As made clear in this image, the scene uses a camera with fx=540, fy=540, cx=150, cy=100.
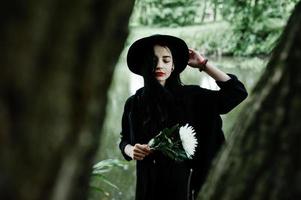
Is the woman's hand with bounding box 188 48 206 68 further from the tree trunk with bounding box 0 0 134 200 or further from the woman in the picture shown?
the tree trunk with bounding box 0 0 134 200

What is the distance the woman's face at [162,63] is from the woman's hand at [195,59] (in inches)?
4.6

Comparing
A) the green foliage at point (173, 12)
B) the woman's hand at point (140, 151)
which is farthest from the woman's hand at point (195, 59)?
the green foliage at point (173, 12)

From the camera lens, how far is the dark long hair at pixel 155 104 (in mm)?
2992

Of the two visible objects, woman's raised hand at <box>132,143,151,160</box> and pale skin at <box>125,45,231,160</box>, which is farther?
pale skin at <box>125,45,231,160</box>

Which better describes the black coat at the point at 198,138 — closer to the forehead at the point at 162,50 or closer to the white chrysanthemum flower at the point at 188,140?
the white chrysanthemum flower at the point at 188,140

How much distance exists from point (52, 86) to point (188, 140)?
2203 millimetres

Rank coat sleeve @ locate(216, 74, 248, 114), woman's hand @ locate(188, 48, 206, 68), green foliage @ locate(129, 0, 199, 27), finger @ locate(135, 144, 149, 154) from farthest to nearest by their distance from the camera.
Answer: green foliage @ locate(129, 0, 199, 27)
woman's hand @ locate(188, 48, 206, 68)
coat sleeve @ locate(216, 74, 248, 114)
finger @ locate(135, 144, 149, 154)

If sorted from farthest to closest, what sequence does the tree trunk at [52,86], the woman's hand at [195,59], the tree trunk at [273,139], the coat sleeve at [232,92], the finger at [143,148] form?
the woman's hand at [195,59], the coat sleeve at [232,92], the finger at [143,148], the tree trunk at [273,139], the tree trunk at [52,86]

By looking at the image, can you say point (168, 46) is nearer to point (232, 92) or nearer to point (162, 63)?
point (162, 63)

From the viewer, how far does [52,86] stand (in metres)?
0.72

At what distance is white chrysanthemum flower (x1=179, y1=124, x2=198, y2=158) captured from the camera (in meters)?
2.87

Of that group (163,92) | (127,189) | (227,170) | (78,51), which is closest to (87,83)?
(78,51)

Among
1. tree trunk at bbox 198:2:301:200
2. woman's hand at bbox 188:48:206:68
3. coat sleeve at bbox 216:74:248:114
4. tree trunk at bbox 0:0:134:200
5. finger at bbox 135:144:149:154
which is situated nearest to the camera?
tree trunk at bbox 0:0:134:200

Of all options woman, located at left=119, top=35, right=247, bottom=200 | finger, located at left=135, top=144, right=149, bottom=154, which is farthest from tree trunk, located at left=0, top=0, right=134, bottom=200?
woman, located at left=119, top=35, right=247, bottom=200
